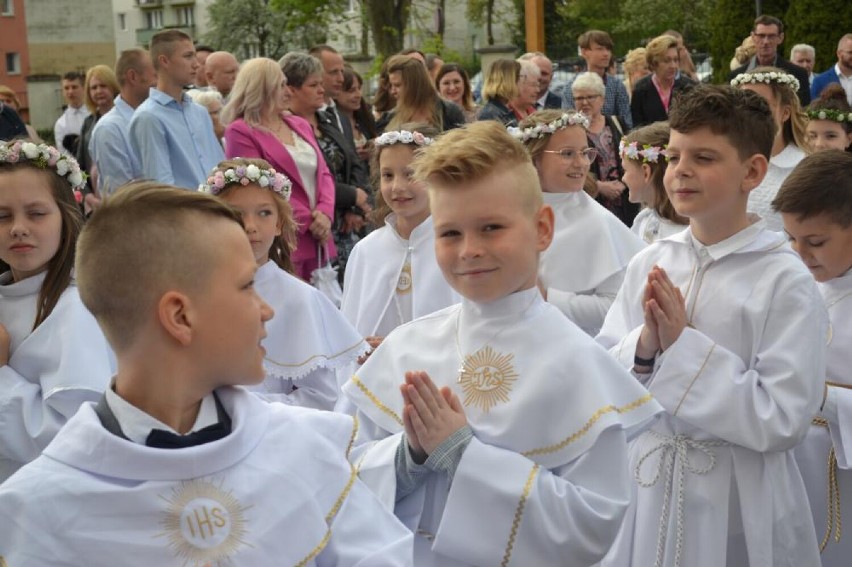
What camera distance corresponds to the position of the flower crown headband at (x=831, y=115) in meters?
7.77

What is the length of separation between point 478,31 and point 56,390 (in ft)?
256

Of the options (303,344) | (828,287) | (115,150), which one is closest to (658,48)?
(115,150)

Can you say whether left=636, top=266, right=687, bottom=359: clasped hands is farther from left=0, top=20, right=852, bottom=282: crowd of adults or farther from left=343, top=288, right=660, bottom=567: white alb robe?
left=0, top=20, right=852, bottom=282: crowd of adults

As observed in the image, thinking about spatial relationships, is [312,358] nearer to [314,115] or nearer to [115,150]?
[115,150]

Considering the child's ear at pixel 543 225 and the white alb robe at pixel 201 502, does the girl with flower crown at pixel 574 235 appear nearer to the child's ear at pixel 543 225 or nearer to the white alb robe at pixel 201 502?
the child's ear at pixel 543 225

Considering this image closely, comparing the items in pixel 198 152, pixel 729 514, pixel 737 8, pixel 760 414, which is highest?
pixel 737 8

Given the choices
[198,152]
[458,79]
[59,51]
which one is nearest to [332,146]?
[198,152]

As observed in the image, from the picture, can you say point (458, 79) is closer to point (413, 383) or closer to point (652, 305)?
point (652, 305)

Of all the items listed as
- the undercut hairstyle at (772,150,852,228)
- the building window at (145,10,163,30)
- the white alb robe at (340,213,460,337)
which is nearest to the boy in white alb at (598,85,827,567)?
the undercut hairstyle at (772,150,852,228)

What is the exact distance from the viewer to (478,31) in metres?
80.1

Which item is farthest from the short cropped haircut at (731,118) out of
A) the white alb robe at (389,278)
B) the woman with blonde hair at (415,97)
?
the woman with blonde hair at (415,97)

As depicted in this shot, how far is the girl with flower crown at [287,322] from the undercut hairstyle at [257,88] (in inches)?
117

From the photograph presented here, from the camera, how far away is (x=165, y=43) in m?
9.26

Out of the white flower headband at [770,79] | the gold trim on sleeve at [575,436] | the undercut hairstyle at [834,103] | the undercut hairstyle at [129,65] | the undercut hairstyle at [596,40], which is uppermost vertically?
the undercut hairstyle at [596,40]
